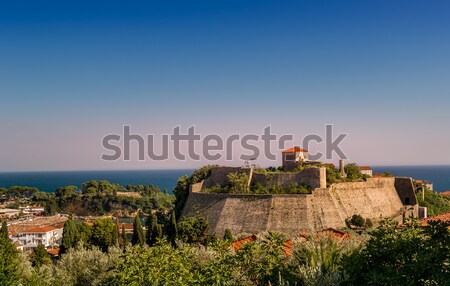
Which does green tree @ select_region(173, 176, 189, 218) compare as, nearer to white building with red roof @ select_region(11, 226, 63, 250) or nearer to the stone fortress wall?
the stone fortress wall

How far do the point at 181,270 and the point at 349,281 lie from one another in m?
4.61

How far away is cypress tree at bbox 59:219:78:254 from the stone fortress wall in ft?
36.0

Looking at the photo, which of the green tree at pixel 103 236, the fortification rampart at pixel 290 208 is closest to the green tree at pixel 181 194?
the fortification rampart at pixel 290 208

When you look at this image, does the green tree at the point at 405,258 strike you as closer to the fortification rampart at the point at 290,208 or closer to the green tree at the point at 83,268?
the green tree at the point at 83,268

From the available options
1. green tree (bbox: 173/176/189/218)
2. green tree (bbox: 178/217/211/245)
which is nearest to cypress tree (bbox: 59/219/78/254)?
green tree (bbox: 178/217/211/245)

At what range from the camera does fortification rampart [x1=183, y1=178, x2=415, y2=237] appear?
1367 inches

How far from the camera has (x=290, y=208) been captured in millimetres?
35156

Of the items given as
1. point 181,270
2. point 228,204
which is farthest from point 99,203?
point 181,270

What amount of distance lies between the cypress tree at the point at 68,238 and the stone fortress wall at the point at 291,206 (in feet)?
36.0

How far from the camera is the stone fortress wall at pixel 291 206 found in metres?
34.8

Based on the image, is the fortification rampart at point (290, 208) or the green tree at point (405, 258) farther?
the fortification rampart at point (290, 208)

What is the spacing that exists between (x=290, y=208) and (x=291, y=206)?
20cm

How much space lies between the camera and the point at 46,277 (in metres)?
15.3

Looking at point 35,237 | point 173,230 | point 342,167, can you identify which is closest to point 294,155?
point 342,167
